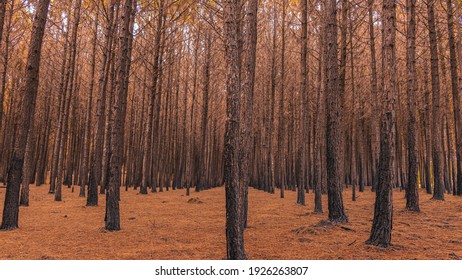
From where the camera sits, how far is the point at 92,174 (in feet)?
30.8

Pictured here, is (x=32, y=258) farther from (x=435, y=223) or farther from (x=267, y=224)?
(x=435, y=223)

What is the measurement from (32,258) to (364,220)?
22.1ft

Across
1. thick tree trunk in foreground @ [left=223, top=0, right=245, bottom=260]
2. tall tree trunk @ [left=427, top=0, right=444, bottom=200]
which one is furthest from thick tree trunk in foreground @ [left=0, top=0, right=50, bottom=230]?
tall tree trunk @ [left=427, top=0, right=444, bottom=200]

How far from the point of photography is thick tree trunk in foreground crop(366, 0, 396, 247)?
4617mm

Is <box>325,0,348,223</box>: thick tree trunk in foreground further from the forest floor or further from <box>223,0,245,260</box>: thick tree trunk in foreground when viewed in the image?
<box>223,0,245,260</box>: thick tree trunk in foreground

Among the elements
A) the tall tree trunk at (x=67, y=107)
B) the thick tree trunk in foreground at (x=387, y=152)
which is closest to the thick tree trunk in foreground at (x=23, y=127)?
the tall tree trunk at (x=67, y=107)

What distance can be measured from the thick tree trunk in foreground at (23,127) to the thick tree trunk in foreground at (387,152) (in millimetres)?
6457

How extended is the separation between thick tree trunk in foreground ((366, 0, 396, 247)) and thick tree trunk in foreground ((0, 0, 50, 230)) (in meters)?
6.46

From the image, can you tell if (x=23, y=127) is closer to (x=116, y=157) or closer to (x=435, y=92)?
(x=116, y=157)

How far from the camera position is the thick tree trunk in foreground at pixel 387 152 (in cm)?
462

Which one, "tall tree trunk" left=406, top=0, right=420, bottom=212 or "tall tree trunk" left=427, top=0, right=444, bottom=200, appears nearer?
"tall tree trunk" left=406, top=0, right=420, bottom=212

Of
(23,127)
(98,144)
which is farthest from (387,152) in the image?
(98,144)

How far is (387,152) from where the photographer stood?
4.68 metres
